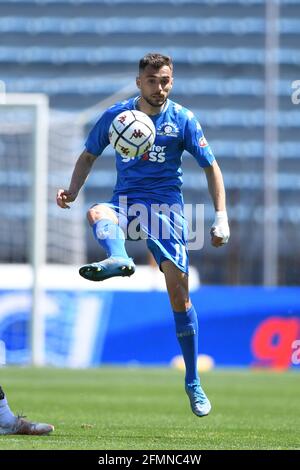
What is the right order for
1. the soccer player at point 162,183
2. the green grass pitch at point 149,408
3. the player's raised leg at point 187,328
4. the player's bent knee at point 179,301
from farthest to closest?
the player's bent knee at point 179,301, the player's raised leg at point 187,328, the soccer player at point 162,183, the green grass pitch at point 149,408

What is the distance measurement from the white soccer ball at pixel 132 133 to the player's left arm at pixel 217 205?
533 mm

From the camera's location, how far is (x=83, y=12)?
26.7 m

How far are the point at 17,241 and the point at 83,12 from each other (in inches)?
321

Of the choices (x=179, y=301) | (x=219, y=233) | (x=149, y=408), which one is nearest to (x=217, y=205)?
(x=219, y=233)

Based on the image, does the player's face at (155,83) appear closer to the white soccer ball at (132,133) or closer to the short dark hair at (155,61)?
the short dark hair at (155,61)

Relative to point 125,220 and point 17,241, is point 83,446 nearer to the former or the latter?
point 125,220

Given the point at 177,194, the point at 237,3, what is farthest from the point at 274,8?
the point at 177,194

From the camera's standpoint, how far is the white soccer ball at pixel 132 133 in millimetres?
7273

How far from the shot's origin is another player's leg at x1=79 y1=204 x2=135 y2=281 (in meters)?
6.82

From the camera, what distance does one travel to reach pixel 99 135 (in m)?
7.71

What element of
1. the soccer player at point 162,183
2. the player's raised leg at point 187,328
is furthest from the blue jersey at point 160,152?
the player's raised leg at point 187,328

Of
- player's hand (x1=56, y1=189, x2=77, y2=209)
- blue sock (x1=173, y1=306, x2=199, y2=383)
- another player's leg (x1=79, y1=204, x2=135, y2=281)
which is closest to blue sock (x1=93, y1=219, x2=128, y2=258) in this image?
another player's leg (x1=79, y1=204, x2=135, y2=281)

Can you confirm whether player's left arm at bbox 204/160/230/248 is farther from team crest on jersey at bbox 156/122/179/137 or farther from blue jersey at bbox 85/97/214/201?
team crest on jersey at bbox 156/122/179/137

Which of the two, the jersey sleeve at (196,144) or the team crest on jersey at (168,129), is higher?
the team crest on jersey at (168,129)
